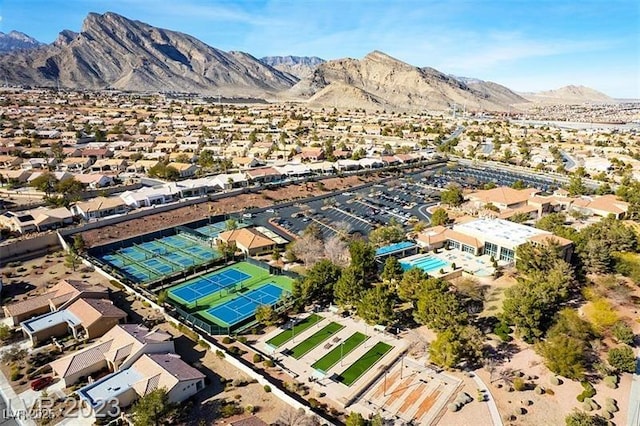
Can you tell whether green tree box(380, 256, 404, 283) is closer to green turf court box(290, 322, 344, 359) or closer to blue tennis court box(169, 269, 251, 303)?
green turf court box(290, 322, 344, 359)

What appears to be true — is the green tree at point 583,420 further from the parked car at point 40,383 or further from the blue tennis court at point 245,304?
the parked car at point 40,383

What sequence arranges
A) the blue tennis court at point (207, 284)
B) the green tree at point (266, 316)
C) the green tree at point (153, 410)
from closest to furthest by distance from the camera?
the green tree at point (153, 410) → the green tree at point (266, 316) → the blue tennis court at point (207, 284)

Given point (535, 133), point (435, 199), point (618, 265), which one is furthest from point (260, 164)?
point (535, 133)

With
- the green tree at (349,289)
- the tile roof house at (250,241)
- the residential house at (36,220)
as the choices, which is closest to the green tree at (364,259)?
the green tree at (349,289)

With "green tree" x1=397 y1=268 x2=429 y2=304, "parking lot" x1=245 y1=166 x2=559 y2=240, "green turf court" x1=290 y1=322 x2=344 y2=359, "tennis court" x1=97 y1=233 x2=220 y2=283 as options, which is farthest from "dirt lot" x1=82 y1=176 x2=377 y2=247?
"green tree" x1=397 y1=268 x2=429 y2=304

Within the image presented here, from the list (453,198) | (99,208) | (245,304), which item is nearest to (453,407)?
(245,304)
